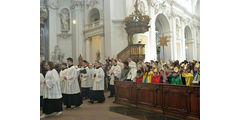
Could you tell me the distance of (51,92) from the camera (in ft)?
15.5

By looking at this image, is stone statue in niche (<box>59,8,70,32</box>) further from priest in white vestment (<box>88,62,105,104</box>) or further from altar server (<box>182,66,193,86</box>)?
altar server (<box>182,66,193,86</box>)

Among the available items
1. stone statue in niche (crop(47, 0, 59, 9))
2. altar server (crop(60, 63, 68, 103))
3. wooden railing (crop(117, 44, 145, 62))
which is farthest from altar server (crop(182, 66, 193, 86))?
wooden railing (crop(117, 44, 145, 62))

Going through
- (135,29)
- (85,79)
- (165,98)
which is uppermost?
(135,29)

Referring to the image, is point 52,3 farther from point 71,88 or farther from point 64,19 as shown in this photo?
point 71,88

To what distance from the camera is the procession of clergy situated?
4.73 metres

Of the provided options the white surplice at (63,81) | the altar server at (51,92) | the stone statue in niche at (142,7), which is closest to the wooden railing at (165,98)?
the white surplice at (63,81)

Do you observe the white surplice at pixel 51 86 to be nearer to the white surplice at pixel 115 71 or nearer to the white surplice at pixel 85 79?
the white surplice at pixel 85 79

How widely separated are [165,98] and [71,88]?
292cm

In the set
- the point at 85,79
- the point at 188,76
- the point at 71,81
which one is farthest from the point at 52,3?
the point at 188,76

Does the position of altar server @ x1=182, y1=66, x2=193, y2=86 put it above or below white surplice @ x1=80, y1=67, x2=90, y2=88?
above

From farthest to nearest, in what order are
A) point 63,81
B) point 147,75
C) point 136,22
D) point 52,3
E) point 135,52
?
point 135,52 → point 136,22 → point 52,3 → point 147,75 → point 63,81
